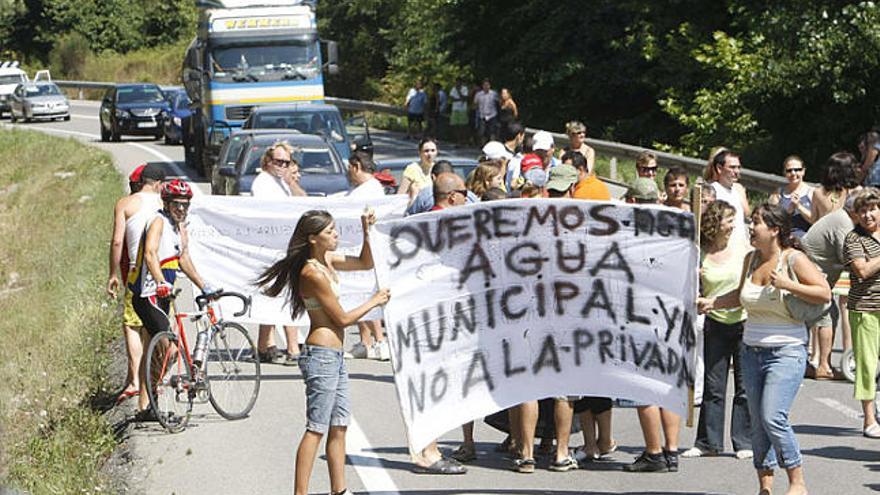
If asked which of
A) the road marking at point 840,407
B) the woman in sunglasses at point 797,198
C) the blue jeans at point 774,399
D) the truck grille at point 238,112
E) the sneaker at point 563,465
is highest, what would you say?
the woman in sunglasses at point 797,198

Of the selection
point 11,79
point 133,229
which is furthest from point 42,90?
point 133,229

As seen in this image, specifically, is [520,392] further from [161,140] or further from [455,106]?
[161,140]

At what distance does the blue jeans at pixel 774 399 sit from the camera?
856 centimetres

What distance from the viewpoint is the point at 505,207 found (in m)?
9.14

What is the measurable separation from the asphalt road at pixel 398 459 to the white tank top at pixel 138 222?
130 centimetres

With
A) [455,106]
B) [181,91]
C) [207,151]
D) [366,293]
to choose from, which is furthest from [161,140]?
[366,293]

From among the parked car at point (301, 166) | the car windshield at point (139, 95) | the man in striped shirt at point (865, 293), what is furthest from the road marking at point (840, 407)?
the car windshield at point (139, 95)

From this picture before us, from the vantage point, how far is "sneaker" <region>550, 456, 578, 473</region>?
977 centimetres

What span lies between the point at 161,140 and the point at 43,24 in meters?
39.3

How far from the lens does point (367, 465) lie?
10.3 metres

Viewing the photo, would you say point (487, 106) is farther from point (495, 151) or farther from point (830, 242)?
point (830, 242)

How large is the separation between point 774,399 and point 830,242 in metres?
3.34

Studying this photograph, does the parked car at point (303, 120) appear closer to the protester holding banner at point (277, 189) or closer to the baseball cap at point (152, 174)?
the protester holding banner at point (277, 189)

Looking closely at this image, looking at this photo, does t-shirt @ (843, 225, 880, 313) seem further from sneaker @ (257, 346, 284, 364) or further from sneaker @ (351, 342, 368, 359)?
sneaker @ (257, 346, 284, 364)
